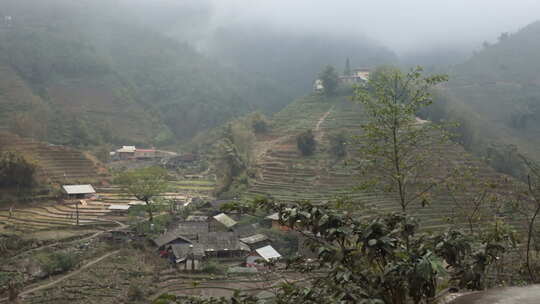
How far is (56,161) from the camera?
36469 millimetres

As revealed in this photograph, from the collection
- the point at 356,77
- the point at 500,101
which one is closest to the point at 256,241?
the point at 356,77

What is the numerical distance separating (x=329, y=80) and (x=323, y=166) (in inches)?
745

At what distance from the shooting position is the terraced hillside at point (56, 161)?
34406 millimetres

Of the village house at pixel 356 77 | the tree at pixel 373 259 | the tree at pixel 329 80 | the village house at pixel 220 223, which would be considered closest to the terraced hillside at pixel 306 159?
the tree at pixel 329 80

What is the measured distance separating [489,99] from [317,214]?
59322mm

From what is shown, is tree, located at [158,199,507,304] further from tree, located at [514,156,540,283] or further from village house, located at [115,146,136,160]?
village house, located at [115,146,136,160]

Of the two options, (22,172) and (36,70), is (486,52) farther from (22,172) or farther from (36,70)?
(36,70)

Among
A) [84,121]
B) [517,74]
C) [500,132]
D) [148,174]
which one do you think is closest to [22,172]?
[148,174]

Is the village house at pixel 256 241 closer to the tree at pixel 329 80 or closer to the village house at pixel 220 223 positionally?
the village house at pixel 220 223

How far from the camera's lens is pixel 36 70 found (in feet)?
251

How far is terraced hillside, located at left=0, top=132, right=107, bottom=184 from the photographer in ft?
113

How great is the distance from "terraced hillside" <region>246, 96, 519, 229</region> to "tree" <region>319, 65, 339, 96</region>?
181cm

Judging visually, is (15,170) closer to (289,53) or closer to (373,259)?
(373,259)

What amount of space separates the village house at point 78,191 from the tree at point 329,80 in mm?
28245
